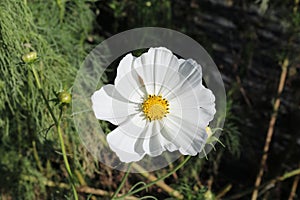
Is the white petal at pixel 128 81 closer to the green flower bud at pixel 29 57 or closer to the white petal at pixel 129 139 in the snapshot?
the white petal at pixel 129 139

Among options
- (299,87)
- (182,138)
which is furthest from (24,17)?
(299,87)

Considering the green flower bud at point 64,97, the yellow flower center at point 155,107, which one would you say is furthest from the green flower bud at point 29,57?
the yellow flower center at point 155,107

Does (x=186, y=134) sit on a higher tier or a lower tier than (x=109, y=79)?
higher

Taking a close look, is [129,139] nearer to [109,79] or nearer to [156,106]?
[156,106]

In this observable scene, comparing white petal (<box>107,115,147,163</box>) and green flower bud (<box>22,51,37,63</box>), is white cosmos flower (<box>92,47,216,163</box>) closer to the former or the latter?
white petal (<box>107,115,147,163</box>)

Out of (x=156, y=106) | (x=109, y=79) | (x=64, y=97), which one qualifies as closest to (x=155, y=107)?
(x=156, y=106)

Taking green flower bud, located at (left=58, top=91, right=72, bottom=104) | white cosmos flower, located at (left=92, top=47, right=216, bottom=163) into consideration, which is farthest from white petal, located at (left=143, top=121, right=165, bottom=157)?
green flower bud, located at (left=58, top=91, right=72, bottom=104)
